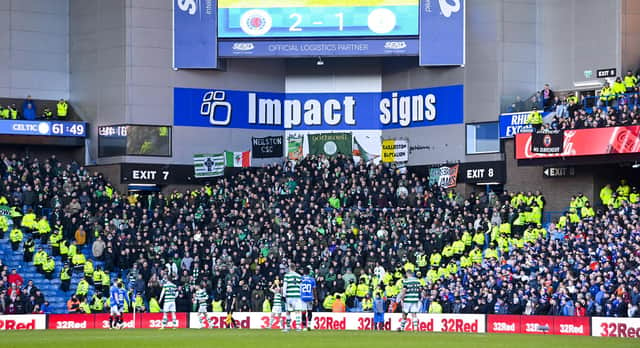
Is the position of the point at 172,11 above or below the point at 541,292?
above

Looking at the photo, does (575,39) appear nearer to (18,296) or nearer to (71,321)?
(71,321)

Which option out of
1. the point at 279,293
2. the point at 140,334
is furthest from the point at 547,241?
the point at 140,334

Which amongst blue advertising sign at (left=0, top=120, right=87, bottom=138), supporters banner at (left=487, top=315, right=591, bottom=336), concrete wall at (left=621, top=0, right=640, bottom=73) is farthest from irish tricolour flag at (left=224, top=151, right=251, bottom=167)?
supporters banner at (left=487, top=315, right=591, bottom=336)

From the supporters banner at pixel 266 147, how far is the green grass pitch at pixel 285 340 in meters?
23.2

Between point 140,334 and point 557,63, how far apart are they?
1032 inches

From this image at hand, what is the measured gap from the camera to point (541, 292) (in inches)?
1957

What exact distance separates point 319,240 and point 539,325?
1432 centimetres

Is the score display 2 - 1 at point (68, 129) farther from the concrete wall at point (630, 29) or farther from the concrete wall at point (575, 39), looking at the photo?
the concrete wall at point (630, 29)

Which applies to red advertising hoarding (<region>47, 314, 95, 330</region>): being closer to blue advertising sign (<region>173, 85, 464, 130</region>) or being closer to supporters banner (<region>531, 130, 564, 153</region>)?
blue advertising sign (<region>173, 85, 464, 130</region>)

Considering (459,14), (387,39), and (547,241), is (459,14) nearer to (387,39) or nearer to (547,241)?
(387,39)

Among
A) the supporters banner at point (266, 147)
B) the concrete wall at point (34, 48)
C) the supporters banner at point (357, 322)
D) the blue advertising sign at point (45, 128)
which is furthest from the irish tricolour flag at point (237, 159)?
the supporters banner at point (357, 322)

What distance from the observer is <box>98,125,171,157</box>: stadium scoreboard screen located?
2576 inches

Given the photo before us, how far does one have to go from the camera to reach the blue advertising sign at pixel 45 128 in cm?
6406

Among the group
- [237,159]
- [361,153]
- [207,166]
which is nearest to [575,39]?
[361,153]
